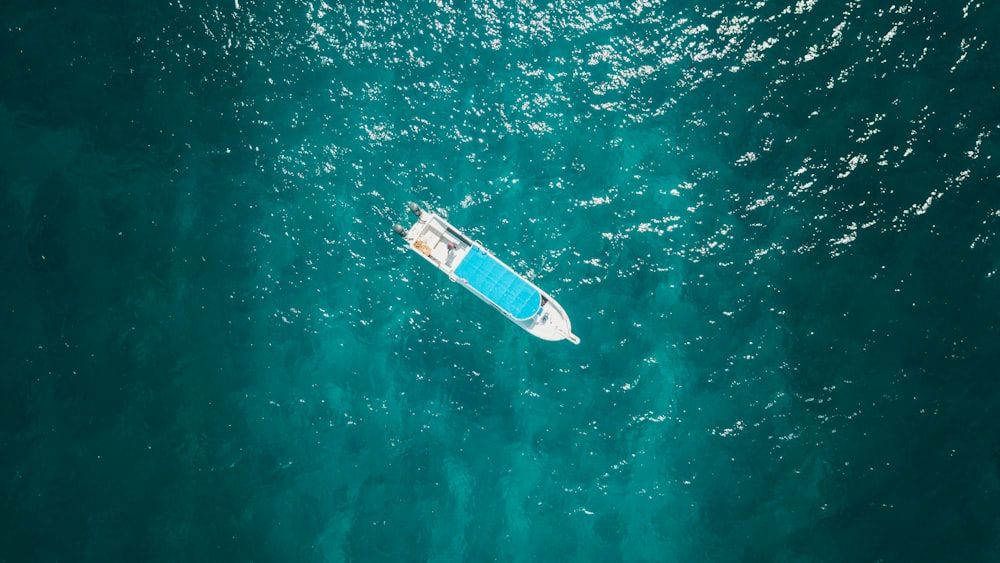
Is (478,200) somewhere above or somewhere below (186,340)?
above

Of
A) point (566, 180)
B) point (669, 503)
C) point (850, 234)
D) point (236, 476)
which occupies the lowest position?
point (236, 476)

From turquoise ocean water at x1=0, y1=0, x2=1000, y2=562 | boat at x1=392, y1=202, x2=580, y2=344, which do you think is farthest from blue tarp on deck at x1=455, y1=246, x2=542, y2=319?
turquoise ocean water at x1=0, y1=0, x2=1000, y2=562

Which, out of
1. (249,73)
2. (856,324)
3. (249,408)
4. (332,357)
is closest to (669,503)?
(856,324)

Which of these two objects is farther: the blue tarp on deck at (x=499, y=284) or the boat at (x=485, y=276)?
the boat at (x=485, y=276)

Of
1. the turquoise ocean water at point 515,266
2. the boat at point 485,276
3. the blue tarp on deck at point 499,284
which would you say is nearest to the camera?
the blue tarp on deck at point 499,284

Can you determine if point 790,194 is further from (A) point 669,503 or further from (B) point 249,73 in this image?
(B) point 249,73

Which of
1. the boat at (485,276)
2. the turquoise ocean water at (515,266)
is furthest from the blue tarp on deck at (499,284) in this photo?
the turquoise ocean water at (515,266)

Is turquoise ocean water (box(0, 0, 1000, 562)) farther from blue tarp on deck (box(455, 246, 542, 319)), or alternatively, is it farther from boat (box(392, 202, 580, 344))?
blue tarp on deck (box(455, 246, 542, 319))

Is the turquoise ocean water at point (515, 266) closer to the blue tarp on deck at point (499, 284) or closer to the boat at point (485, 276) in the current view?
the boat at point (485, 276)
